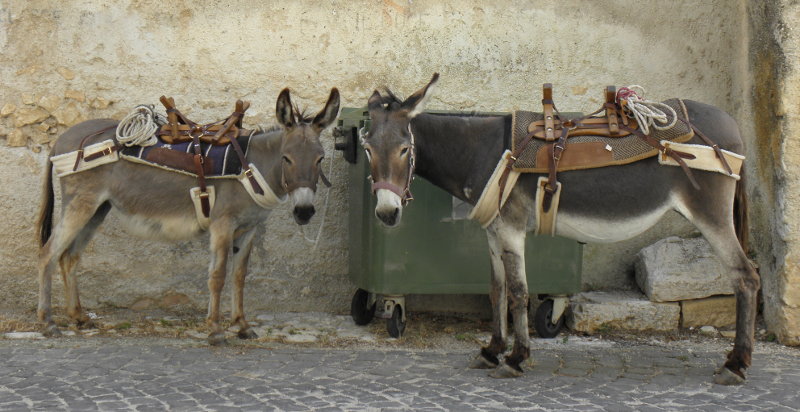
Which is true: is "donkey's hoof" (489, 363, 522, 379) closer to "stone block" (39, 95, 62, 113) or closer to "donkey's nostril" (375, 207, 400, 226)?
"donkey's nostril" (375, 207, 400, 226)

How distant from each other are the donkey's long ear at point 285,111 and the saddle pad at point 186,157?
1.43 ft

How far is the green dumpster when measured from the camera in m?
5.62

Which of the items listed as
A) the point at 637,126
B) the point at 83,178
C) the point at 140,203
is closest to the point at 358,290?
the point at 140,203

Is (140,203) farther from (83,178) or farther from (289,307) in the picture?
(289,307)

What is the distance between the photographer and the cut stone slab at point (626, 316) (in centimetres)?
602

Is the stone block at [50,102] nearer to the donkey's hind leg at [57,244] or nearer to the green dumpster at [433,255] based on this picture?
the donkey's hind leg at [57,244]

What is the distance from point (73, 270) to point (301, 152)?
204 centimetres

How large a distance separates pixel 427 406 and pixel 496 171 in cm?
143

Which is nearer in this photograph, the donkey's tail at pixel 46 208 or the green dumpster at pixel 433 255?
the green dumpster at pixel 433 255

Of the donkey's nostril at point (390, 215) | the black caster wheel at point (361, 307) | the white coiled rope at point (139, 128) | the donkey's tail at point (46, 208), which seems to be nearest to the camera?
the donkey's nostril at point (390, 215)

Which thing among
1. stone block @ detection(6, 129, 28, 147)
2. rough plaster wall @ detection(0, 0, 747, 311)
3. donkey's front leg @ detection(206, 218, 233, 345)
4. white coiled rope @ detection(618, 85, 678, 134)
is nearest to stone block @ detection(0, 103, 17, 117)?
rough plaster wall @ detection(0, 0, 747, 311)

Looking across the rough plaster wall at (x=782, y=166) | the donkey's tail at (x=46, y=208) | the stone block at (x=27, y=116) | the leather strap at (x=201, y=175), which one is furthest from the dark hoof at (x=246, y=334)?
the rough plaster wall at (x=782, y=166)

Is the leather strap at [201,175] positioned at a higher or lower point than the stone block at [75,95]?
lower

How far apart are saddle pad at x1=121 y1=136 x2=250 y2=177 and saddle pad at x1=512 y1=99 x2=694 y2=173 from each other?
6.44 feet
